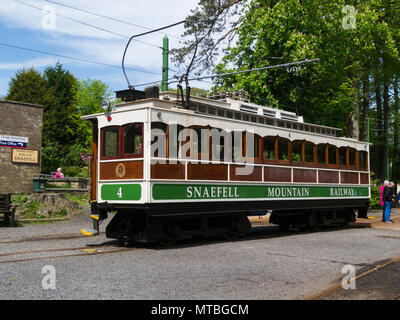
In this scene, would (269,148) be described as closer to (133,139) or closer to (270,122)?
(270,122)

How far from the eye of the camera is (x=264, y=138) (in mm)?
12867

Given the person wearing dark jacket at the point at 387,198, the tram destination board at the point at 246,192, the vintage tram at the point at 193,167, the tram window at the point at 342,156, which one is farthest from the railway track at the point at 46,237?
the person wearing dark jacket at the point at 387,198

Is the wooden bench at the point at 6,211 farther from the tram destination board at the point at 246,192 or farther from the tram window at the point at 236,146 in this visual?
the tram window at the point at 236,146

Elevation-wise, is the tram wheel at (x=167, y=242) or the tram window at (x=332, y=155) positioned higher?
the tram window at (x=332, y=155)

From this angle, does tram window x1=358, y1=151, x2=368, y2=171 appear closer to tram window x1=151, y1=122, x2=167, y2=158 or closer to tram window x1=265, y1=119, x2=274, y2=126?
tram window x1=265, y1=119, x2=274, y2=126

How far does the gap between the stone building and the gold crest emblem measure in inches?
502

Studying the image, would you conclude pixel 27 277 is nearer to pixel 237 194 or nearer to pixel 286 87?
pixel 237 194

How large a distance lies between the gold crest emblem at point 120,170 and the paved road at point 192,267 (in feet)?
5.26

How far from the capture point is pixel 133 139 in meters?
10.4

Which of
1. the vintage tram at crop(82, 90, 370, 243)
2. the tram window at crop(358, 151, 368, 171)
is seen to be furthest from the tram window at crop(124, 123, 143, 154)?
the tram window at crop(358, 151, 368, 171)

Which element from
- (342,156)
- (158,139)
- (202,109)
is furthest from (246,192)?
(342,156)

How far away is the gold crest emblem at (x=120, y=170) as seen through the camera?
34.2 ft

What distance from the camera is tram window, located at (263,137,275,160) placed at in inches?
507
